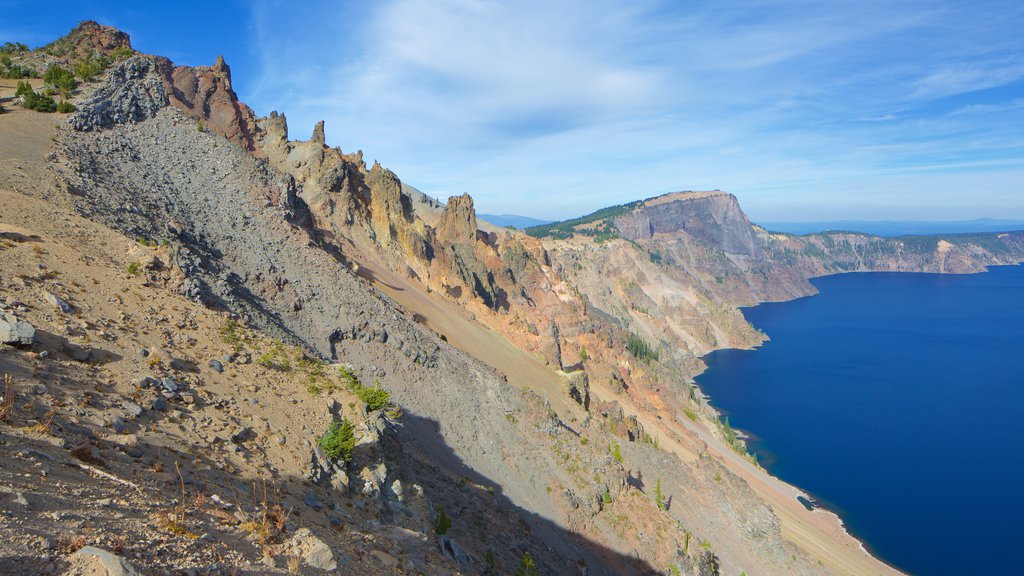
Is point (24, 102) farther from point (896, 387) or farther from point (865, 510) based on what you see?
point (896, 387)

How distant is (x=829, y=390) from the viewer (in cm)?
12456

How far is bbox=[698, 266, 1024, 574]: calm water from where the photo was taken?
69750mm

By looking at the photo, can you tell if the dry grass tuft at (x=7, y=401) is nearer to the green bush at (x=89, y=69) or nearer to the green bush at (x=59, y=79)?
the green bush at (x=59, y=79)

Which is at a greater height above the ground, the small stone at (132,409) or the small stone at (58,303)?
the small stone at (58,303)

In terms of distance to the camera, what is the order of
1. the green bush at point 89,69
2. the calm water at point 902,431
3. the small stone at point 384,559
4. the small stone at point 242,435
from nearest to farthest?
the small stone at point 384,559
the small stone at point 242,435
the green bush at point 89,69
the calm water at point 902,431

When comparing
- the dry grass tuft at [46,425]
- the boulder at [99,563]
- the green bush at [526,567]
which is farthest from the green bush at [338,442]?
the green bush at [526,567]

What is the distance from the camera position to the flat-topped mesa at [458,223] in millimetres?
79688

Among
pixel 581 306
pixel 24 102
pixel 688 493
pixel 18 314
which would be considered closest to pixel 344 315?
pixel 18 314

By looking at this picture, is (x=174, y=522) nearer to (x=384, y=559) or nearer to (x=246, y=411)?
(x=384, y=559)

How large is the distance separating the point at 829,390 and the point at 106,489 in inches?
5621

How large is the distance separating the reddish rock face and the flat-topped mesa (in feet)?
90.0

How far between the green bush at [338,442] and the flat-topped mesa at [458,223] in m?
64.0

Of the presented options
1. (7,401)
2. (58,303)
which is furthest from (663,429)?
(7,401)

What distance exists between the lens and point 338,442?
52.0 feet
